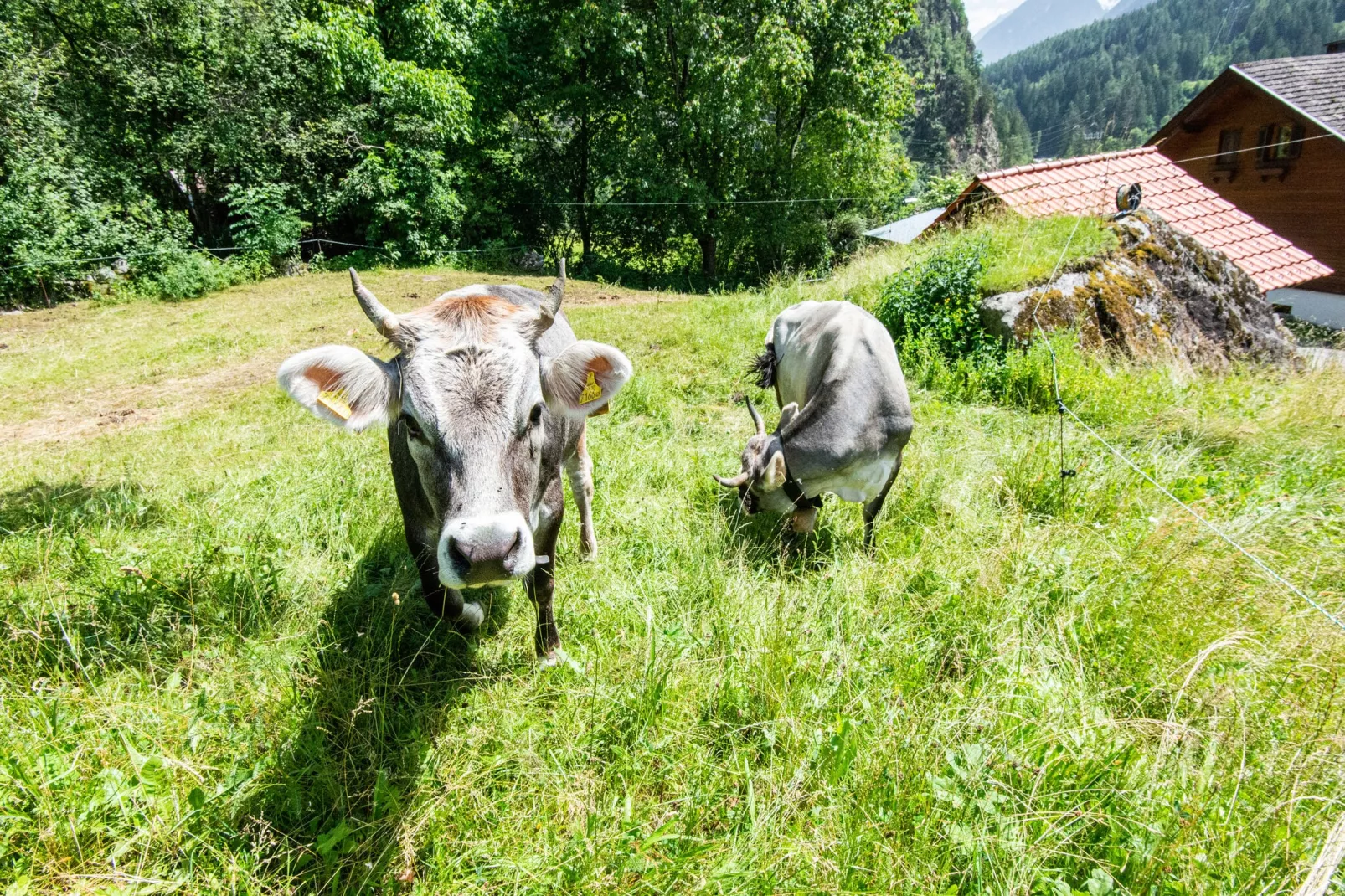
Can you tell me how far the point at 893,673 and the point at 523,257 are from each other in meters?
18.5

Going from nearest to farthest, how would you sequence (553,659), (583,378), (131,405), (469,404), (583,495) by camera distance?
(469,404) → (583,378) → (553,659) → (583,495) → (131,405)

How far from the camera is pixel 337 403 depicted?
93.3 inches

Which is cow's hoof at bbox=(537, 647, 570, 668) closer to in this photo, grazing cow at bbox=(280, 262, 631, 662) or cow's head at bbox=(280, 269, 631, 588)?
grazing cow at bbox=(280, 262, 631, 662)

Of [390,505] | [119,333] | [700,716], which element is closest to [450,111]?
[119,333]

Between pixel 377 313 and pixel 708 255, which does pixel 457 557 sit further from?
pixel 708 255

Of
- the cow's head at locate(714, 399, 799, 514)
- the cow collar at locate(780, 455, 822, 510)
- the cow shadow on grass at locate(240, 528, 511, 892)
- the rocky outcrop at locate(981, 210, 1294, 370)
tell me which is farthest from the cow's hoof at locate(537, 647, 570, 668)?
the rocky outcrop at locate(981, 210, 1294, 370)

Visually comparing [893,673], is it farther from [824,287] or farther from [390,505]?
[824,287]

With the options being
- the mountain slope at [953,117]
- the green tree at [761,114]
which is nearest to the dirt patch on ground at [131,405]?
the green tree at [761,114]

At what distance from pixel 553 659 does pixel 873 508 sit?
2.43 meters

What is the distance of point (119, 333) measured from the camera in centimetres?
1042

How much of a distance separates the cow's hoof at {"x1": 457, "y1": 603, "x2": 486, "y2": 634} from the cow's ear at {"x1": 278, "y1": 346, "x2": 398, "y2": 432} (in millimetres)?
1124

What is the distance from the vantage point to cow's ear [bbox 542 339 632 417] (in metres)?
2.50

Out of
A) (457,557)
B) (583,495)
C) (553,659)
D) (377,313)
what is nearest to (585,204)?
(583,495)

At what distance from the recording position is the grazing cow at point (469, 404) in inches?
80.3
